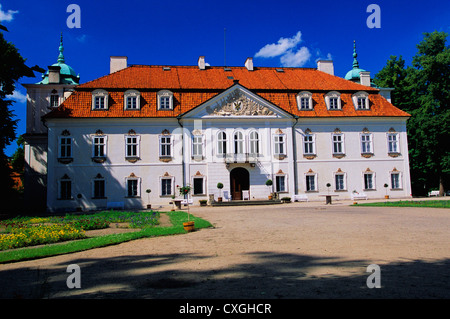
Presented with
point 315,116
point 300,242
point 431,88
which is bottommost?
point 300,242

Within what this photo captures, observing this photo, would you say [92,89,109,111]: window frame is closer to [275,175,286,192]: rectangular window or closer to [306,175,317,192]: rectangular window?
[275,175,286,192]: rectangular window

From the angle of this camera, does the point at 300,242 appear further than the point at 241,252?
Yes

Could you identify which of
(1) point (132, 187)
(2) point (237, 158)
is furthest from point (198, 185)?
(1) point (132, 187)

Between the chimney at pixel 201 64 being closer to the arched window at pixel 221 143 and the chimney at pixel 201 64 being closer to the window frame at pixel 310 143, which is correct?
the arched window at pixel 221 143

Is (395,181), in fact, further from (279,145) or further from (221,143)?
(221,143)

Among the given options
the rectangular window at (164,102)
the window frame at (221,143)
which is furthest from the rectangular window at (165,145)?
the window frame at (221,143)

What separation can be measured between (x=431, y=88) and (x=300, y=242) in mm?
32951

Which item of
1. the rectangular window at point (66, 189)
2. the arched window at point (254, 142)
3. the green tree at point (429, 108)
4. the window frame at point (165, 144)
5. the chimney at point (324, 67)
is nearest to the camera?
the rectangular window at point (66, 189)

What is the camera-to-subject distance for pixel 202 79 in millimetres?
32312

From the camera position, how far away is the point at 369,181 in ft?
103

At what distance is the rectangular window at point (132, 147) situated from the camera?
28891 millimetres

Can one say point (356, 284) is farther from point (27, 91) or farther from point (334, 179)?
point (27, 91)

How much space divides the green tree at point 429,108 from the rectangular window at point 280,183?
52.1 ft
